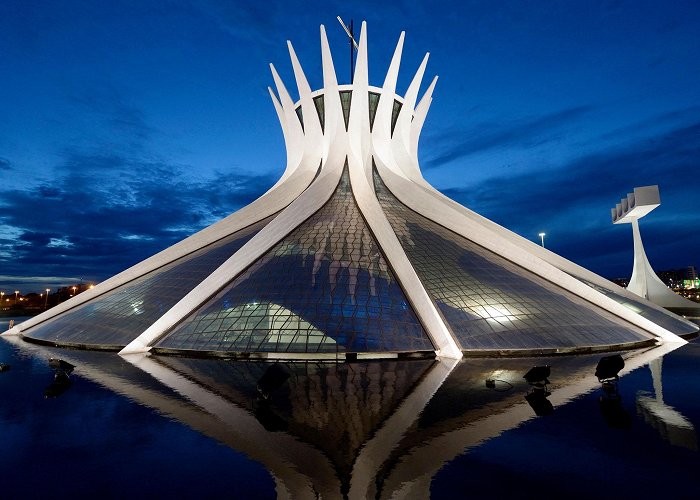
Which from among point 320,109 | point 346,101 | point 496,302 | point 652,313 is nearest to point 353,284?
point 496,302

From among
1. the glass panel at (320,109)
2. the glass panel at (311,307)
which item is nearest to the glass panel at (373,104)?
the glass panel at (320,109)

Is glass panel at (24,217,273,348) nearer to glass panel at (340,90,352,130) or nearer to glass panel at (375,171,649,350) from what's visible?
glass panel at (375,171,649,350)

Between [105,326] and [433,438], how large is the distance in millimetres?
17446

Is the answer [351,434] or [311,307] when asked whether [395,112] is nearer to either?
[311,307]

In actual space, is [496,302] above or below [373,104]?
below

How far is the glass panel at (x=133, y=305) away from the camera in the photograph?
17594 mm

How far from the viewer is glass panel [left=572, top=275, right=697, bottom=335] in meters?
20.9

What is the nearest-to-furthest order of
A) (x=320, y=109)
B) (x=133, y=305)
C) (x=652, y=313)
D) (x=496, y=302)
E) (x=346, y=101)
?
(x=496, y=302) → (x=133, y=305) → (x=652, y=313) → (x=346, y=101) → (x=320, y=109)

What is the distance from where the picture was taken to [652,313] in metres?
21.7

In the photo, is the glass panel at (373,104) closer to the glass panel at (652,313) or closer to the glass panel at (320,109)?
the glass panel at (320,109)

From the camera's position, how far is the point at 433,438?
648 centimetres

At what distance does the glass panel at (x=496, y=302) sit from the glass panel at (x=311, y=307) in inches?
74.3

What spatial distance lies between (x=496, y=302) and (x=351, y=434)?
12.4m

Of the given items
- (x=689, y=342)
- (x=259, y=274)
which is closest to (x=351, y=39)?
(x=259, y=274)
